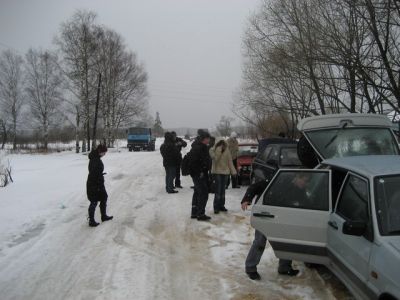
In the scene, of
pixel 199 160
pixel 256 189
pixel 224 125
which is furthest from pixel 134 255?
pixel 224 125

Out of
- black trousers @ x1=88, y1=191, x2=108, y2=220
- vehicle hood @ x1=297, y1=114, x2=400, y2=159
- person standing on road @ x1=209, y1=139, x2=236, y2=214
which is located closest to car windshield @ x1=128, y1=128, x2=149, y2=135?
person standing on road @ x1=209, y1=139, x2=236, y2=214

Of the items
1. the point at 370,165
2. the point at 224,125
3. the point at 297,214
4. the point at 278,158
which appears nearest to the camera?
the point at 370,165

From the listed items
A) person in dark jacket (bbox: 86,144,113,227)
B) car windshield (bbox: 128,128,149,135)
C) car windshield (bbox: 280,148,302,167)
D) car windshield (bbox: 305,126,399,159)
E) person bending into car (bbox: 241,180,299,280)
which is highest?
car windshield (bbox: 128,128,149,135)

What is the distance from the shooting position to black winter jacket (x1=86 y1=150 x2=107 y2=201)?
9.29m

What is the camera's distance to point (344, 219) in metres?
4.79

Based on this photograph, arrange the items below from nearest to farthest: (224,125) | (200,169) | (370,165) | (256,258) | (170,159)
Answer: (370,165)
(256,258)
(200,169)
(170,159)
(224,125)

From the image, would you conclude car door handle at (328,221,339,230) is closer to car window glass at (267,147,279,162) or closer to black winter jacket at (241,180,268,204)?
black winter jacket at (241,180,268,204)

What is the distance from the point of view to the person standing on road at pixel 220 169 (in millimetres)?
10242

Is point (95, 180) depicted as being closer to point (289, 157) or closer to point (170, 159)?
point (170, 159)

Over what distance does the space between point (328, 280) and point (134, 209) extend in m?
6.02

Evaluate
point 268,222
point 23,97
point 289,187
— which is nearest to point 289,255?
point 268,222

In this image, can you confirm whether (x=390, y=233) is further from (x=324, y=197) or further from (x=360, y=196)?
(x=324, y=197)

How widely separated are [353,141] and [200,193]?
10.4ft

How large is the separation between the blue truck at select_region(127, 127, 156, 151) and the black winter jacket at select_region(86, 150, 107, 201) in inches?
1355
